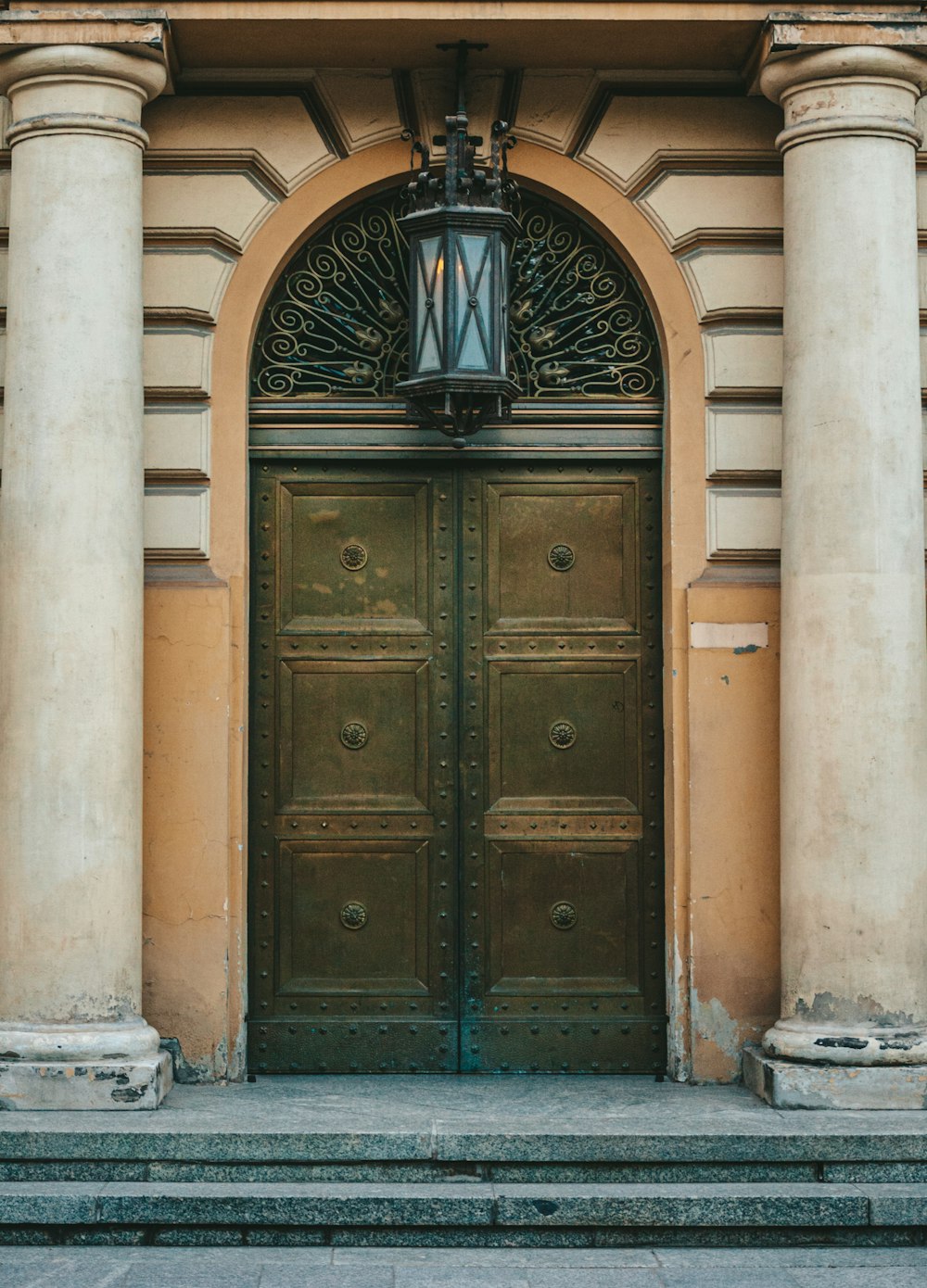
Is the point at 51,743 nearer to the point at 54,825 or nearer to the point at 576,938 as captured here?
the point at 54,825

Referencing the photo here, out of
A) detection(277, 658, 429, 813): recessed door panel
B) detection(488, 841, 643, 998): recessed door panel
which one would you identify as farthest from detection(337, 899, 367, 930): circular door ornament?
detection(488, 841, 643, 998): recessed door panel

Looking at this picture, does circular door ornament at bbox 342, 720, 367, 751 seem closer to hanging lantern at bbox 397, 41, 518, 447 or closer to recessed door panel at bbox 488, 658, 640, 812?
recessed door panel at bbox 488, 658, 640, 812

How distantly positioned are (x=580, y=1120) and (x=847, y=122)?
176 inches

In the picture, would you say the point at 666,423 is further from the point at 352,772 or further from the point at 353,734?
the point at 352,772

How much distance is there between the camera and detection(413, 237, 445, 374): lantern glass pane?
7906 millimetres

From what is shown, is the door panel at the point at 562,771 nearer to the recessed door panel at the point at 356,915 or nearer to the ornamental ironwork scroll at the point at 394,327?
the recessed door panel at the point at 356,915

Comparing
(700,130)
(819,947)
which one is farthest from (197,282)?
(819,947)

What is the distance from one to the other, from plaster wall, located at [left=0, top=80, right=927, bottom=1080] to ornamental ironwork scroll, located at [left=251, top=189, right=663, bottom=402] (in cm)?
16

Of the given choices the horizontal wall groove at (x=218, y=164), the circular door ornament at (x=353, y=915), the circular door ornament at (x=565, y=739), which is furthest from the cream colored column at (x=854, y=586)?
the horizontal wall groove at (x=218, y=164)

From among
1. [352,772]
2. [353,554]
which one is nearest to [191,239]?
[353,554]

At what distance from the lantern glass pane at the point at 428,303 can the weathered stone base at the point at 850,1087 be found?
3.49 meters

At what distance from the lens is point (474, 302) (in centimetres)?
788

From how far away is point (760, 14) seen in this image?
25.3 ft

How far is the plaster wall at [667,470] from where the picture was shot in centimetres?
807
